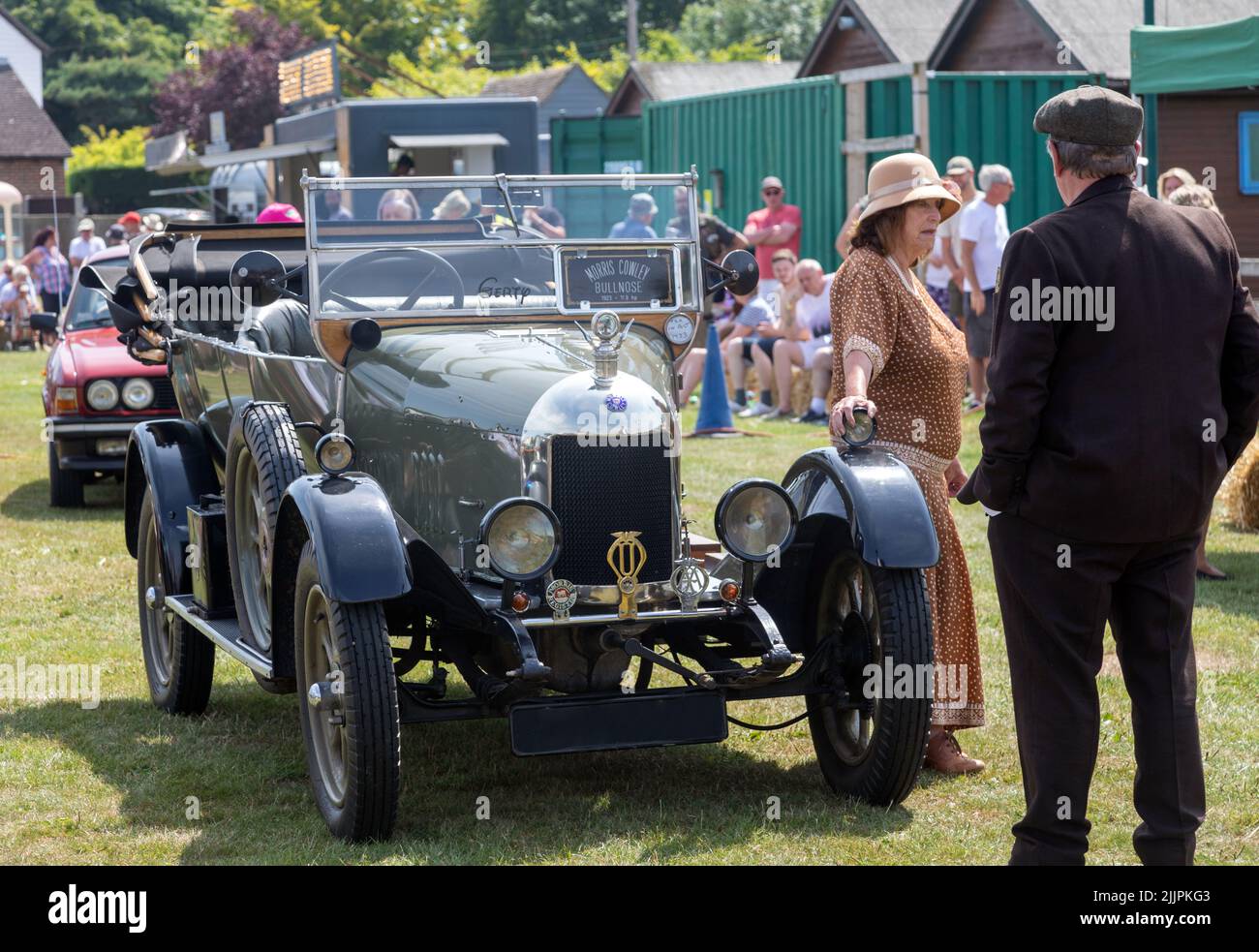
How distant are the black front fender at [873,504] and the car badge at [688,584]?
19.1 inches

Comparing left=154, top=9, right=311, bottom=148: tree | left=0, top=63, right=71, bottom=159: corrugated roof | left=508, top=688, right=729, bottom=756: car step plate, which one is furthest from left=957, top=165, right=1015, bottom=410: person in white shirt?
left=0, top=63, right=71, bottom=159: corrugated roof

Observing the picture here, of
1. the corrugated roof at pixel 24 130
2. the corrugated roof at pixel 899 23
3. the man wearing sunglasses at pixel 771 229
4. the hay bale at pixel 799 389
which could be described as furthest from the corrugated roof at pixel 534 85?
the hay bale at pixel 799 389

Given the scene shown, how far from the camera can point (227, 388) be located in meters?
6.33

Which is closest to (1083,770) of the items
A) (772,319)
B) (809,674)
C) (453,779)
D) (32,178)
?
(809,674)

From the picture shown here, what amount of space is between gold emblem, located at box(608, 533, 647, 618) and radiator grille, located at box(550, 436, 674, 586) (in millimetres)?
19

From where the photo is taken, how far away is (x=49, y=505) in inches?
456

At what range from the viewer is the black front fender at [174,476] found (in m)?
6.15

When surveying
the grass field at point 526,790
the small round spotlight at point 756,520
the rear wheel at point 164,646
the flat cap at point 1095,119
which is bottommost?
the grass field at point 526,790

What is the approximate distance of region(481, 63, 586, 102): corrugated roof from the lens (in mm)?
50406

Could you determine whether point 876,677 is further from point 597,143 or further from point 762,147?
point 597,143

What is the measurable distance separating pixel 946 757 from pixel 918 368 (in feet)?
4.17

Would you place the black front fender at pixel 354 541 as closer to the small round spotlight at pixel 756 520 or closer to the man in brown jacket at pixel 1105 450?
the small round spotlight at pixel 756 520

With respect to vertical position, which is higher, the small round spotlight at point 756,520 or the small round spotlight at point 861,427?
the small round spotlight at point 861,427
